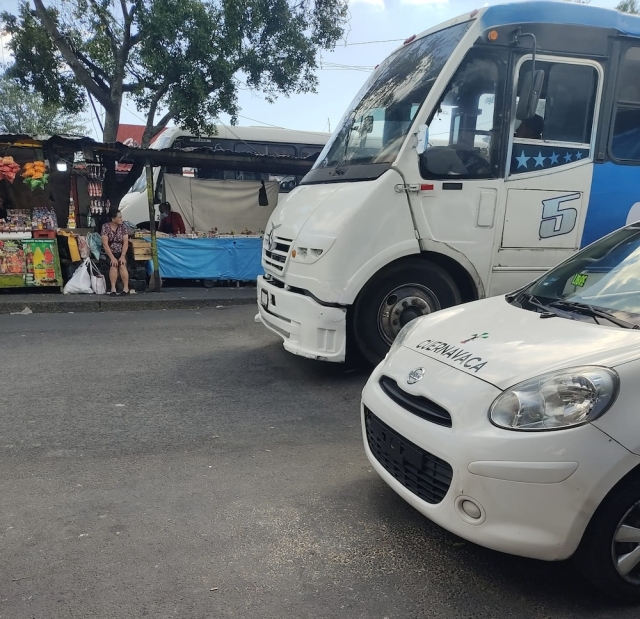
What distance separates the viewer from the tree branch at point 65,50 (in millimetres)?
12961

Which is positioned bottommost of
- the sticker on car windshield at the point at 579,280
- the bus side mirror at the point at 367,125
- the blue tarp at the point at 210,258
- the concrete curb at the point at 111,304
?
the concrete curb at the point at 111,304

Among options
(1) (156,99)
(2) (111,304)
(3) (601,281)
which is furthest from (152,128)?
(3) (601,281)

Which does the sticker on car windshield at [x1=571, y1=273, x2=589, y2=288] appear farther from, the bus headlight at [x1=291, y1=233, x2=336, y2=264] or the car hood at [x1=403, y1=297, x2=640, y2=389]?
the bus headlight at [x1=291, y1=233, x2=336, y2=264]

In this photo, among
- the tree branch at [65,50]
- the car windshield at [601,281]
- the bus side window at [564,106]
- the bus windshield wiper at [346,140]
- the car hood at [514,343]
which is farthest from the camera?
the tree branch at [65,50]

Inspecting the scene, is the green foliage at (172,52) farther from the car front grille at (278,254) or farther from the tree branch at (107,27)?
the car front grille at (278,254)

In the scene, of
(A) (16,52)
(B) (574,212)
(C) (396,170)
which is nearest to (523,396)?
(C) (396,170)

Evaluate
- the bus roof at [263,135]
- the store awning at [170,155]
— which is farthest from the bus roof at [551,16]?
the bus roof at [263,135]

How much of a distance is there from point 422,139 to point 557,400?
3303 millimetres

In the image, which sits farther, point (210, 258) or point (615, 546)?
point (210, 258)

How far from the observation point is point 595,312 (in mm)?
2834

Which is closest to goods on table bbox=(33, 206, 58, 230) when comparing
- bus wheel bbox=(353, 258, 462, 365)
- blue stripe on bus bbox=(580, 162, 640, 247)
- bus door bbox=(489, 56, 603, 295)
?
bus wheel bbox=(353, 258, 462, 365)

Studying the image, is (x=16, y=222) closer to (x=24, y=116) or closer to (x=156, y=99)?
(x=156, y=99)

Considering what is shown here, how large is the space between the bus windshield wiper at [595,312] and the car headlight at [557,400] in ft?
1.55

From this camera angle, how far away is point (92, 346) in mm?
6750
